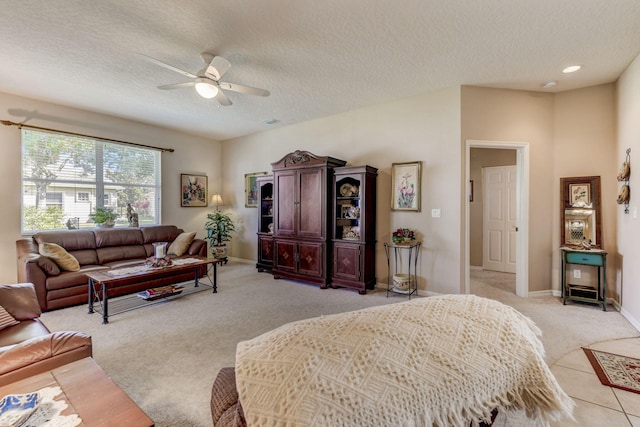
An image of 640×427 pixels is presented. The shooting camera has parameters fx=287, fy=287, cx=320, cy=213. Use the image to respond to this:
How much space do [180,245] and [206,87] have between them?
2.94 metres

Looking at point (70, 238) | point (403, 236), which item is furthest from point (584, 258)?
point (70, 238)

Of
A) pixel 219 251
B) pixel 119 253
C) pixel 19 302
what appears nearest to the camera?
pixel 19 302

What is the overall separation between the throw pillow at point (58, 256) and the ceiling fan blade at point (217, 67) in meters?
3.05

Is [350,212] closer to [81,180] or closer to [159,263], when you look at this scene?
[159,263]

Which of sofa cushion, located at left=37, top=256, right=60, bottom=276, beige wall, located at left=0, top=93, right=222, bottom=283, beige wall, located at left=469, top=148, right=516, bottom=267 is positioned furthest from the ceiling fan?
beige wall, located at left=469, top=148, right=516, bottom=267

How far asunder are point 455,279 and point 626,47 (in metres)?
3.04

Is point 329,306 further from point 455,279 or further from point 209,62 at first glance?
point 209,62

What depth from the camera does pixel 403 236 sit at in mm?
4133

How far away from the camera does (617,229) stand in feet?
12.0

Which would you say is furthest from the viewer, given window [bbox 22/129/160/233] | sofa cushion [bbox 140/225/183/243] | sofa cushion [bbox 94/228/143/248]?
sofa cushion [bbox 140/225/183/243]

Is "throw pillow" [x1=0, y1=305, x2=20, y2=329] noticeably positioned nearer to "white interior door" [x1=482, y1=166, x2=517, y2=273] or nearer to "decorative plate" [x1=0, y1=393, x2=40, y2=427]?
"decorative plate" [x1=0, y1=393, x2=40, y2=427]

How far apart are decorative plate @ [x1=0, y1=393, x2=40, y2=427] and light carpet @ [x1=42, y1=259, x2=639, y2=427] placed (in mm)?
789

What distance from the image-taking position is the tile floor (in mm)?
1756

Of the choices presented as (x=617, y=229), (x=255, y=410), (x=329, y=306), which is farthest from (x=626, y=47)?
(x=255, y=410)
